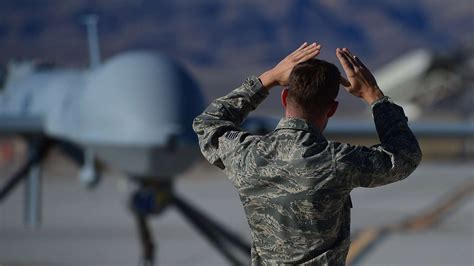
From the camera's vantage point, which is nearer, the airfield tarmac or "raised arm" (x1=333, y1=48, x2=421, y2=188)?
"raised arm" (x1=333, y1=48, x2=421, y2=188)

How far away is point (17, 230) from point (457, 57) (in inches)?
1602

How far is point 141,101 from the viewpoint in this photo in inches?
327

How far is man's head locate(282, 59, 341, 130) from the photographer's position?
11.8 ft

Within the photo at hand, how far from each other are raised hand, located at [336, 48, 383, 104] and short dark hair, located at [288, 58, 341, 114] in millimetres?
72

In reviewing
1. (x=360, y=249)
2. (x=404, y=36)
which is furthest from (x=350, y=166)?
(x=404, y=36)

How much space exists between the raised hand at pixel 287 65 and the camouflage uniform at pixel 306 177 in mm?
202

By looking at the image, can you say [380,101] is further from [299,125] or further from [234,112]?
[234,112]

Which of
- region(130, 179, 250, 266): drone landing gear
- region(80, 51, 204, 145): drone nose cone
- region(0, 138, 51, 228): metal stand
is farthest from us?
region(0, 138, 51, 228): metal stand

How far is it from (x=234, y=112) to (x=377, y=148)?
21.9 inches

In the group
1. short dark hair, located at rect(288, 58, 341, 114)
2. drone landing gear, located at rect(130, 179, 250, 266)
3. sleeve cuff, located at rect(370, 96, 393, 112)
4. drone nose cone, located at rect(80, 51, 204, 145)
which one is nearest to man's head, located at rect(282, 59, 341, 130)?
short dark hair, located at rect(288, 58, 341, 114)

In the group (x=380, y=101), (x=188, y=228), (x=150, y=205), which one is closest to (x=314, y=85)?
(x=380, y=101)

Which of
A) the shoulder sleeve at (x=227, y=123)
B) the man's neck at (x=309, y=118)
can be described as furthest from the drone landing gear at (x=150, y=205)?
the man's neck at (x=309, y=118)

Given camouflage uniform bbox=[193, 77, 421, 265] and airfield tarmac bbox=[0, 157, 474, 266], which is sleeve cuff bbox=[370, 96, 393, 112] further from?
airfield tarmac bbox=[0, 157, 474, 266]

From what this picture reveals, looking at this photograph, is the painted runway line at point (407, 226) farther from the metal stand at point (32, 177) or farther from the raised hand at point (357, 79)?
the raised hand at point (357, 79)
